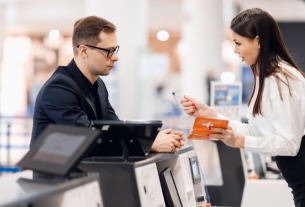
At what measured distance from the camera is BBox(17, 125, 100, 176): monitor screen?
298 centimetres

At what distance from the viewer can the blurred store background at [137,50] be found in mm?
15188

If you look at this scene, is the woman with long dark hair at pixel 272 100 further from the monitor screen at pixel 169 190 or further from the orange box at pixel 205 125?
the monitor screen at pixel 169 190

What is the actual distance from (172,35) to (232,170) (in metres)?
22.8

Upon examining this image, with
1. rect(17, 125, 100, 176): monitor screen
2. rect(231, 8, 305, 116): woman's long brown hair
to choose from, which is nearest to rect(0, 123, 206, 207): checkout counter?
rect(17, 125, 100, 176): monitor screen

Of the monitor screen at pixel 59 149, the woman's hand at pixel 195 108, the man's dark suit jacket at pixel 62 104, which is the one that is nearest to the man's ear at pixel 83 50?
the man's dark suit jacket at pixel 62 104

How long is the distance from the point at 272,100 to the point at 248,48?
325 millimetres

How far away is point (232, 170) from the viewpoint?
21.7ft

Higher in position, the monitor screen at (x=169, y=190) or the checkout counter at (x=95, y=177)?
the checkout counter at (x=95, y=177)

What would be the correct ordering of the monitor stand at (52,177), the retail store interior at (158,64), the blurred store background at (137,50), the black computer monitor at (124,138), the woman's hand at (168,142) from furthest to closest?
1. the blurred store background at (137,50)
2. the retail store interior at (158,64)
3. the woman's hand at (168,142)
4. the black computer monitor at (124,138)
5. the monitor stand at (52,177)

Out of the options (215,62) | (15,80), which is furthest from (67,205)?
(15,80)

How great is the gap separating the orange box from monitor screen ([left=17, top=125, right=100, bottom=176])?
0.94 meters

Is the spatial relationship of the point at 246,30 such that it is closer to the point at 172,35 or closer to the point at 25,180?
the point at 25,180

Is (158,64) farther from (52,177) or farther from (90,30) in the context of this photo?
(52,177)

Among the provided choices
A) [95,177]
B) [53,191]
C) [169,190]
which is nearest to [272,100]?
[169,190]
